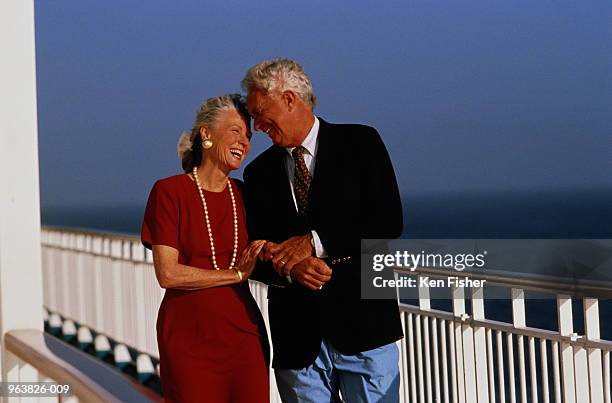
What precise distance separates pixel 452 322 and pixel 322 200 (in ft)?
6.03

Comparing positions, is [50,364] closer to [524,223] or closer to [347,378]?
[347,378]

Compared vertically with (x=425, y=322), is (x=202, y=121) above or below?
above

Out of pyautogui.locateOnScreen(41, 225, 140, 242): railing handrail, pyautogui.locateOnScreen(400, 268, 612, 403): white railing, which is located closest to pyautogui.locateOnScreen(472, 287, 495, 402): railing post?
pyautogui.locateOnScreen(400, 268, 612, 403): white railing

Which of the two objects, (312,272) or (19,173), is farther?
(19,173)

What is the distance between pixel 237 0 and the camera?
215ft

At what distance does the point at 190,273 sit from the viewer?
279 cm

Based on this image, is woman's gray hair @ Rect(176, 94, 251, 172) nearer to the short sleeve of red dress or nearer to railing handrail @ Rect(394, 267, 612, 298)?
the short sleeve of red dress

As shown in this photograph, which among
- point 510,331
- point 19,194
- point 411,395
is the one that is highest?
point 19,194

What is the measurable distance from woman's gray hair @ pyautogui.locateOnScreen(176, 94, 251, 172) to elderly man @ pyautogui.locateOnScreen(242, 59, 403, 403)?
0.04 m

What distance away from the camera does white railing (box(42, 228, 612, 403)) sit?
152 inches

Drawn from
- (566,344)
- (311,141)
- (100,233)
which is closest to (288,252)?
(311,141)

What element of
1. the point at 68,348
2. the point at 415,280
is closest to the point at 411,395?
the point at 415,280

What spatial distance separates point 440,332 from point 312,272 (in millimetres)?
2012

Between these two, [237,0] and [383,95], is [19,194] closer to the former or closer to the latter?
[237,0]
